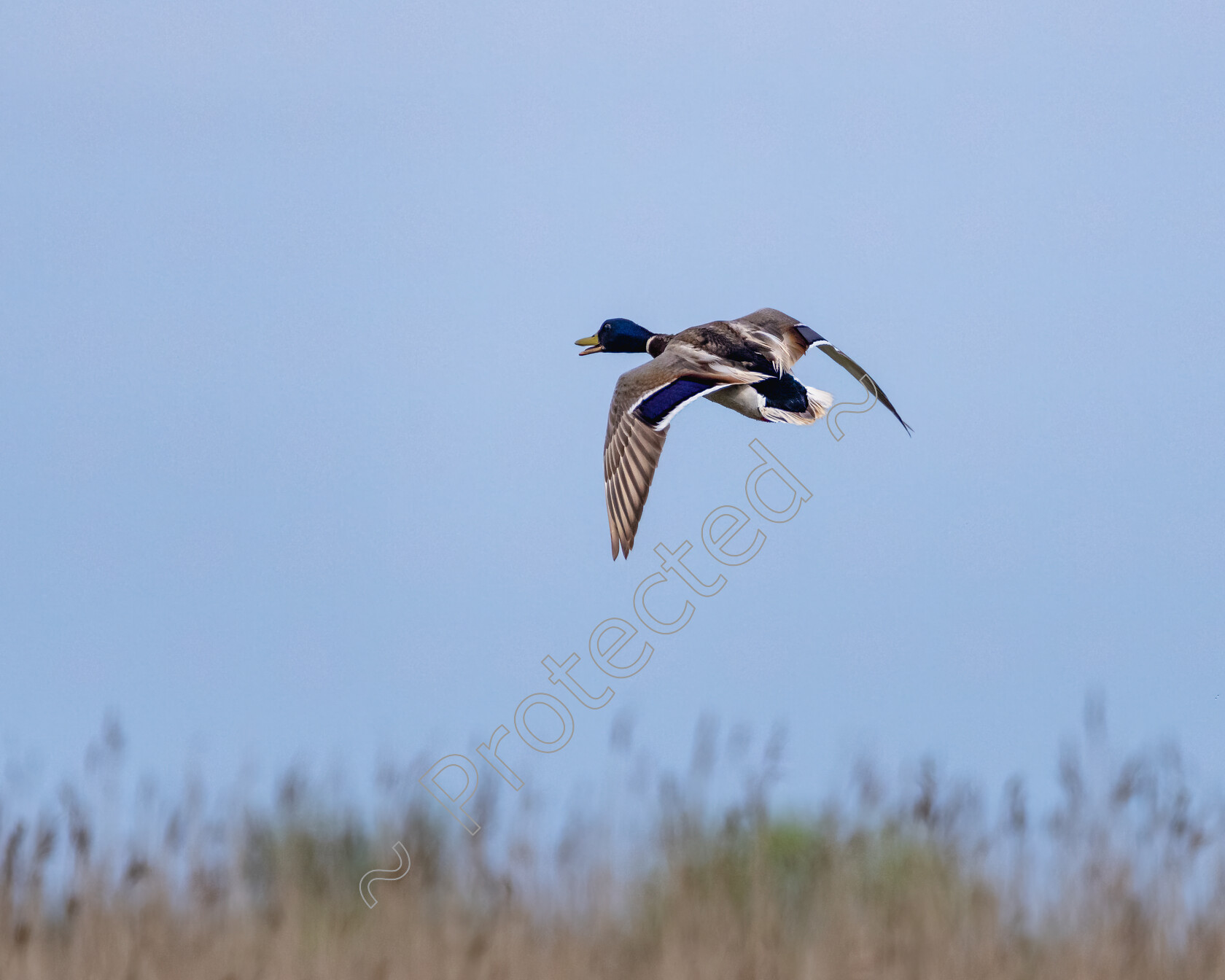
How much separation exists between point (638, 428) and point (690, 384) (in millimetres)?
383

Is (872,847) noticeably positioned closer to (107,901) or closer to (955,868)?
(955,868)

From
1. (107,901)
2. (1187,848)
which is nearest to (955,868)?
(1187,848)

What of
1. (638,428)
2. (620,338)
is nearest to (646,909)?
(638,428)

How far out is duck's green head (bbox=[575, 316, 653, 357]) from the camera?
945 centimetres

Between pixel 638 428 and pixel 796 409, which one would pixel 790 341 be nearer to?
pixel 796 409

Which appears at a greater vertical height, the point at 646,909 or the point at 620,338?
the point at 620,338

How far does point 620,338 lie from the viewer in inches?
373

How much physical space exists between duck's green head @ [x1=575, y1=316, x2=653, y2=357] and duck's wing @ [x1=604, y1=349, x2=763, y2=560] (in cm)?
260

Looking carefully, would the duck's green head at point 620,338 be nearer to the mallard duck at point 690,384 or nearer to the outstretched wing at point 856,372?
the mallard duck at point 690,384

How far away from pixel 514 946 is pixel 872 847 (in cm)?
139

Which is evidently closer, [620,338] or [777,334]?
[777,334]

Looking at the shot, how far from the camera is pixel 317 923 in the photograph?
16.7 ft

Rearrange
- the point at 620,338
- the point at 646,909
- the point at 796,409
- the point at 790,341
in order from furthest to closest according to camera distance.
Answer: the point at 620,338
the point at 790,341
the point at 796,409
the point at 646,909

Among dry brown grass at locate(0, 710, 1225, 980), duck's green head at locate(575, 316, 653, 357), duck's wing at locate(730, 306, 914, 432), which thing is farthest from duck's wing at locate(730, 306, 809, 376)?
dry brown grass at locate(0, 710, 1225, 980)
